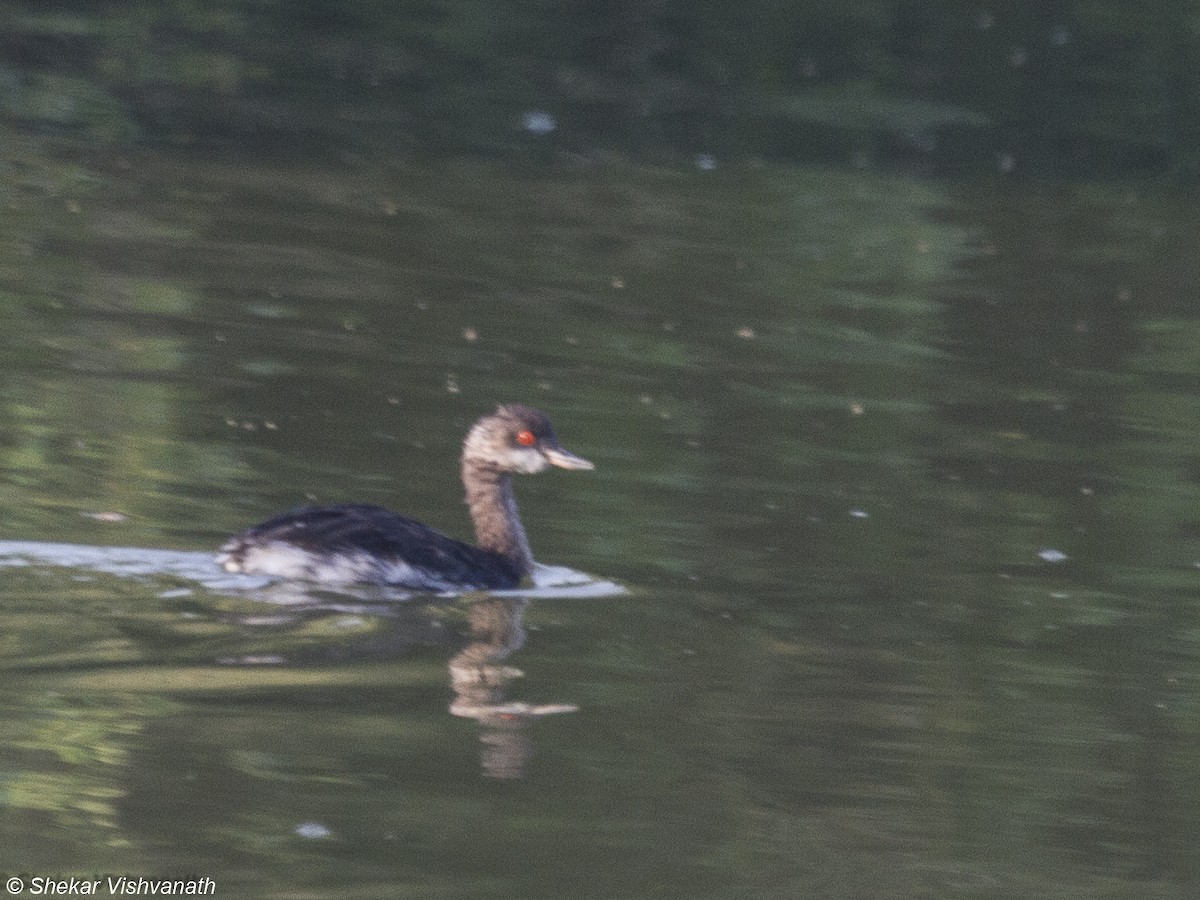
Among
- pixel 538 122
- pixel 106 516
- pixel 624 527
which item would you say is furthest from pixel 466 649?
pixel 538 122

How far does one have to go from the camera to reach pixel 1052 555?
461 inches

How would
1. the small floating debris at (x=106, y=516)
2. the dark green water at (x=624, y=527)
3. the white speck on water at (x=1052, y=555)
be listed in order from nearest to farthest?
the dark green water at (x=624, y=527) < the small floating debris at (x=106, y=516) < the white speck on water at (x=1052, y=555)

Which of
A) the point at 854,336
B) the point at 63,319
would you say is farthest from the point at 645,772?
the point at 854,336

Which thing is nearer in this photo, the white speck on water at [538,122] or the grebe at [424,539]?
the grebe at [424,539]

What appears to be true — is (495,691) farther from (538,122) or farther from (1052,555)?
(538,122)

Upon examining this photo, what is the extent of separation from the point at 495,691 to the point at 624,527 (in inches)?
115

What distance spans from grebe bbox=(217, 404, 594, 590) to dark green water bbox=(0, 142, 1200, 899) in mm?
249

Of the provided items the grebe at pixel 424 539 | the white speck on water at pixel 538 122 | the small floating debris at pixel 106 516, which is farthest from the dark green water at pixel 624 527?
the white speck on water at pixel 538 122

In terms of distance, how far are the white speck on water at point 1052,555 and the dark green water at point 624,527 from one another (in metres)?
0.07

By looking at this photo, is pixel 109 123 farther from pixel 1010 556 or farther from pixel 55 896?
pixel 55 896

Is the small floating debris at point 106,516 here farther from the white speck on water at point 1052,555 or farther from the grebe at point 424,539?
the white speck on water at point 1052,555

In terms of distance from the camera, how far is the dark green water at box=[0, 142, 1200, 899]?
7457 millimetres

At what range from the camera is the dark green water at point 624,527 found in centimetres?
746

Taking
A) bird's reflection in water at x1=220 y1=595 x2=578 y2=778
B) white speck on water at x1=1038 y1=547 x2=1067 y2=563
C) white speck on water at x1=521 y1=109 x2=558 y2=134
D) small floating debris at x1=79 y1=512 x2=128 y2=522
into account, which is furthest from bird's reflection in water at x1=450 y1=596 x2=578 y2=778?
white speck on water at x1=521 y1=109 x2=558 y2=134
